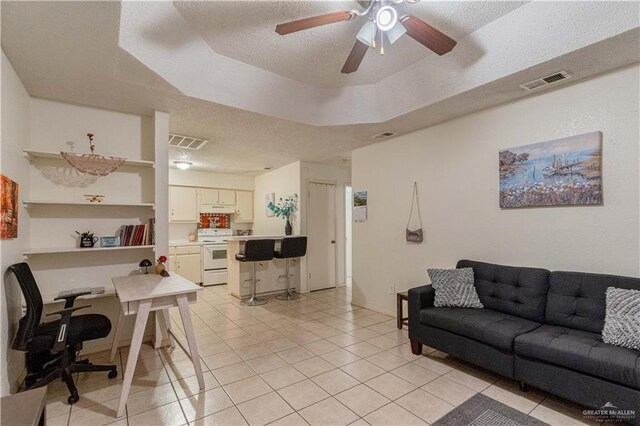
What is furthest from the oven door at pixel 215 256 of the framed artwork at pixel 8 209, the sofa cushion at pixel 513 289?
the sofa cushion at pixel 513 289

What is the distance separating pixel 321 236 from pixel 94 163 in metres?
3.84

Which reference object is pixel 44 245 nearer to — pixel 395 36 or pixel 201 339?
pixel 201 339

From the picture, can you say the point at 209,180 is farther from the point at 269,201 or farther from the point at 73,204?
the point at 73,204

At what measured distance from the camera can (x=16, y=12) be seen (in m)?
1.81

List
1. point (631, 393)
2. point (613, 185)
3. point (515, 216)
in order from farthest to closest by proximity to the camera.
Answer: point (515, 216)
point (613, 185)
point (631, 393)

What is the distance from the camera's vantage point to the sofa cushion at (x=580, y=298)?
7.35 feet

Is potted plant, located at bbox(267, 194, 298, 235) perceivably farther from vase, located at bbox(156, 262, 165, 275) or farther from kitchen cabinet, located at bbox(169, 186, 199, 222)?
vase, located at bbox(156, 262, 165, 275)

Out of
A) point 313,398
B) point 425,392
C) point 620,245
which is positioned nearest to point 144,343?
point 313,398

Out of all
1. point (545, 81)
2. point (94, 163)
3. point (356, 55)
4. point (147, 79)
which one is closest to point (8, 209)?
point (94, 163)

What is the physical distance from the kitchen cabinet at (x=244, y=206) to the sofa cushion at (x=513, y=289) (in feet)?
17.8

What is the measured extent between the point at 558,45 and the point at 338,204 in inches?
171

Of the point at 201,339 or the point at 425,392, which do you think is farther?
the point at 201,339

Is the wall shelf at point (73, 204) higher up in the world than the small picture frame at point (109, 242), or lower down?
higher up

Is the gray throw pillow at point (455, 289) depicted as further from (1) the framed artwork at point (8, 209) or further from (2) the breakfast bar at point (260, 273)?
(1) the framed artwork at point (8, 209)
